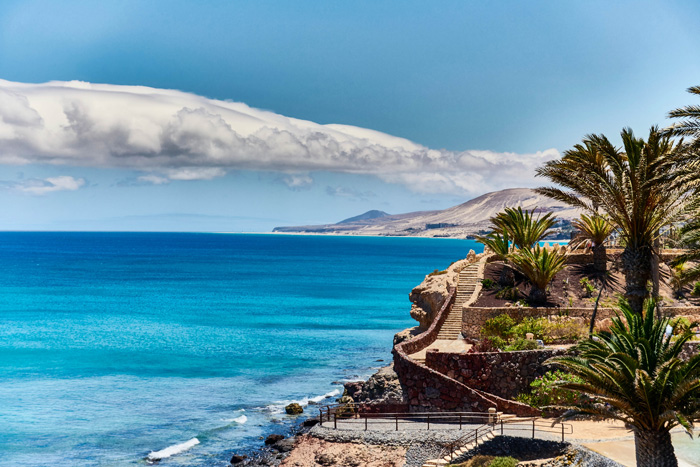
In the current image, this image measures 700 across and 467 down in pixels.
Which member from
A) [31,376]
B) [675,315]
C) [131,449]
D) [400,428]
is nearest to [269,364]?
[31,376]

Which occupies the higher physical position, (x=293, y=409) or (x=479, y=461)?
(x=479, y=461)

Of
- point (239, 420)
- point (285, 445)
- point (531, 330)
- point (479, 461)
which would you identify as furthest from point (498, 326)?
point (239, 420)

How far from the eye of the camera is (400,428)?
26.5 m

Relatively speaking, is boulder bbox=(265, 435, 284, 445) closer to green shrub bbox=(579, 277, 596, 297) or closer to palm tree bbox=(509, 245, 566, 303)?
palm tree bbox=(509, 245, 566, 303)

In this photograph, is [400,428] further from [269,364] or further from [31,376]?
[31,376]

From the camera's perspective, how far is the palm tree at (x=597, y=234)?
37.6 meters

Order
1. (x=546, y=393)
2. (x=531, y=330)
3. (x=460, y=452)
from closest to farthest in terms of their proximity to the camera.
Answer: (x=460, y=452)
(x=546, y=393)
(x=531, y=330)

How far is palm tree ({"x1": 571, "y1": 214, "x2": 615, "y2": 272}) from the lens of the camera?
123ft

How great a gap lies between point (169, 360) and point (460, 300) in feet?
82.4

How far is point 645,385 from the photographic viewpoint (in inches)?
629

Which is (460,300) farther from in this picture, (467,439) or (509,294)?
(467,439)

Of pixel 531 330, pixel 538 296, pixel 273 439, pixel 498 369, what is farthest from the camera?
pixel 538 296

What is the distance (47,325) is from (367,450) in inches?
2039

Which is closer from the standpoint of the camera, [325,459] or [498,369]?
[325,459]
